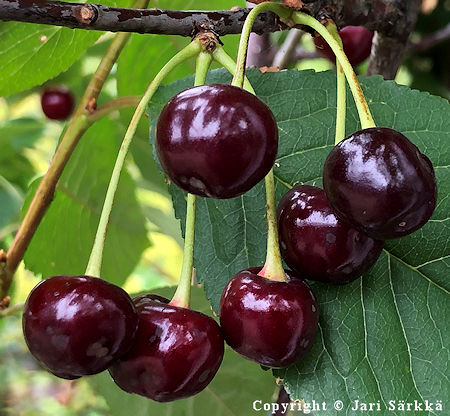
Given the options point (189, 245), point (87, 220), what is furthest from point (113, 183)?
point (87, 220)

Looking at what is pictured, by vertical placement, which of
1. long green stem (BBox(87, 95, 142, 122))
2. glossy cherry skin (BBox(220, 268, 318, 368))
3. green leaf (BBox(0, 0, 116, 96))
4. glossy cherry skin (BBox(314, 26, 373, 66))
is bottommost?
glossy cherry skin (BBox(314, 26, 373, 66))

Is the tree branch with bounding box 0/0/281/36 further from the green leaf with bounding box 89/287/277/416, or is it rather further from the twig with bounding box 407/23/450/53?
the twig with bounding box 407/23/450/53

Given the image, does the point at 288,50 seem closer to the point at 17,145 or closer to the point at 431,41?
the point at 431,41

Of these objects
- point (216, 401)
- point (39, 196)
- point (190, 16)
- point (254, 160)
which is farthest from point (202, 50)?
point (216, 401)

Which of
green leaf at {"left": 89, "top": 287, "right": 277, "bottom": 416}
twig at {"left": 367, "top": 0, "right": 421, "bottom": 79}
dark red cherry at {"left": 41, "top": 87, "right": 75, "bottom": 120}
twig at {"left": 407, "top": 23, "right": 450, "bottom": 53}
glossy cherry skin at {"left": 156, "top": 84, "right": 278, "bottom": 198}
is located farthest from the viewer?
dark red cherry at {"left": 41, "top": 87, "right": 75, "bottom": 120}

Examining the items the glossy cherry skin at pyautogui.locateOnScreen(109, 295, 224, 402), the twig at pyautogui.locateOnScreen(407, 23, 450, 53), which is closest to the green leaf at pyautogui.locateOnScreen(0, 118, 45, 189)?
the twig at pyautogui.locateOnScreen(407, 23, 450, 53)

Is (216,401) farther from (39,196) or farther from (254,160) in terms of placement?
(254,160)

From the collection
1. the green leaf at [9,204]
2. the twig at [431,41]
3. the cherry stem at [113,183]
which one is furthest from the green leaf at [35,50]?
the twig at [431,41]
